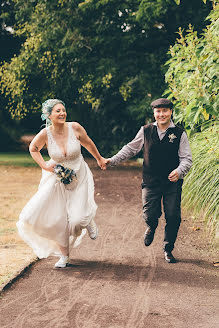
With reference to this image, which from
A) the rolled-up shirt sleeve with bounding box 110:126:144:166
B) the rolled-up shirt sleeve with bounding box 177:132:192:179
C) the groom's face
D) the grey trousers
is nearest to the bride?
the rolled-up shirt sleeve with bounding box 110:126:144:166

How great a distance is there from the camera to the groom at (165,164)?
20.3ft

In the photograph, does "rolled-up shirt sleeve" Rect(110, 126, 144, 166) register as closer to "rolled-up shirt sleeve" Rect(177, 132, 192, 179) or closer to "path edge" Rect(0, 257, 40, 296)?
"rolled-up shirt sleeve" Rect(177, 132, 192, 179)

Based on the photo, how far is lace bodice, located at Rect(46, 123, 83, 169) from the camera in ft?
20.2

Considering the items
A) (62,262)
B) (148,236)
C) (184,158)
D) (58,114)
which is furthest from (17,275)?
(184,158)

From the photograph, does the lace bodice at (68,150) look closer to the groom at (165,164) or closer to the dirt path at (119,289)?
the groom at (165,164)

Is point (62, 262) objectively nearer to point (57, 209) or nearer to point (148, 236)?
point (57, 209)

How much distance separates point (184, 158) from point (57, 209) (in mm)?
1633

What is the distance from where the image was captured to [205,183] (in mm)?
8023

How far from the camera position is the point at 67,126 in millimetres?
6297

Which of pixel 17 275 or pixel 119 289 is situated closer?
pixel 119 289

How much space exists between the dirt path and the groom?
536 millimetres

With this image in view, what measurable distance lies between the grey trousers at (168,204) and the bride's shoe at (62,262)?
3.82ft

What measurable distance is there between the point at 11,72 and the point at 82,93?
8.71ft

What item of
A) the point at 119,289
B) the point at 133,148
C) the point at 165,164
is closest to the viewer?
the point at 119,289
